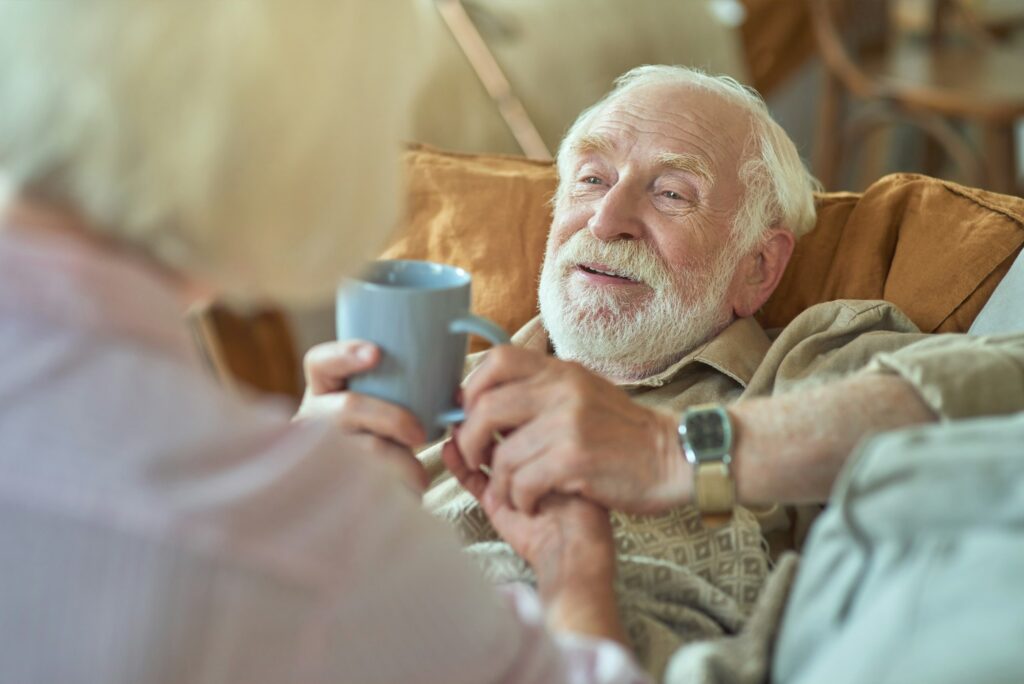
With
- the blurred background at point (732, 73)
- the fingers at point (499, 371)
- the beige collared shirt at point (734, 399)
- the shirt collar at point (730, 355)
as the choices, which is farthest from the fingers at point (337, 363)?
the blurred background at point (732, 73)

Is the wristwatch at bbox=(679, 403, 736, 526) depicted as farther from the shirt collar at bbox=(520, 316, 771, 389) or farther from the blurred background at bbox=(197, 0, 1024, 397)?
the blurred background at bbox=(197, 0, 1024, 397)

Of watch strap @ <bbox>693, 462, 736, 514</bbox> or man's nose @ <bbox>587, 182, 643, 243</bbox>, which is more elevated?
man's nose @ <bbox>587, 182, 643, 243</bbox>

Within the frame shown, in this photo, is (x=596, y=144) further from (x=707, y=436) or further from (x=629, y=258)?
(x=707, y=436)

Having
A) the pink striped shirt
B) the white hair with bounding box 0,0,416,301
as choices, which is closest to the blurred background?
the white hair with bounding box 0,0,416,301

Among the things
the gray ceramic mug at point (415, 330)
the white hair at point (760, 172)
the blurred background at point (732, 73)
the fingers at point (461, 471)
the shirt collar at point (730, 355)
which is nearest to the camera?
the gray ceramic mug at point (415, 330)

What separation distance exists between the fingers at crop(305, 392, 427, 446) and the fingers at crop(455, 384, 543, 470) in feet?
0.17

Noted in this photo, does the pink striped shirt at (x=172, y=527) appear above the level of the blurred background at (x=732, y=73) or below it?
above

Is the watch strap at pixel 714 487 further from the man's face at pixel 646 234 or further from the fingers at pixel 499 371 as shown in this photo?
the man's face at pixel 646 234

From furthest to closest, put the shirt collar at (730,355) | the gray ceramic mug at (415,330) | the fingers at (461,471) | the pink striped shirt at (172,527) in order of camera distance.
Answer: the shirt collar at (730,355) < the fingers at (461,471) < the gray ceramic mug at (415,330) < the pink striped shirt at (172,527)

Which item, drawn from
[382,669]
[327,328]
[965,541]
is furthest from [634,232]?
[327,328]

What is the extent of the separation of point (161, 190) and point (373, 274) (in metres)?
0.47

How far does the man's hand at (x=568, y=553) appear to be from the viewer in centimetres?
120

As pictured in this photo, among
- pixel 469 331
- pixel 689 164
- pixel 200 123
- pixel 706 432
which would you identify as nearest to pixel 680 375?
pixel 689 164

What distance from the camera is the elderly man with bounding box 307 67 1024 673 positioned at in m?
1.26
